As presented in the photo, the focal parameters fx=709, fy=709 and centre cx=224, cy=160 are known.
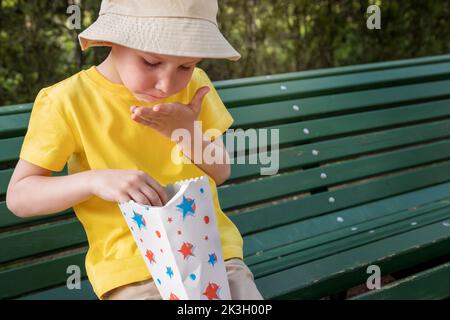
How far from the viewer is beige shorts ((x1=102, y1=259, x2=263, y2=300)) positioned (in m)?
1.82

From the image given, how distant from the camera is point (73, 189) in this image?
177cm

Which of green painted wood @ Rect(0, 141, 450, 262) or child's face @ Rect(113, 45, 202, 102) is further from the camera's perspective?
green painted wood @ Rect(0, 141, 450, 262)

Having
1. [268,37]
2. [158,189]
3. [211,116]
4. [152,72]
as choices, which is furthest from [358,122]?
[268,37]

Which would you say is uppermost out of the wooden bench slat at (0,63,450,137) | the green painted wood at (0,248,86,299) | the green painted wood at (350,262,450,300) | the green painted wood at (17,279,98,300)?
the wooden bench slat at (0,63,450,137)

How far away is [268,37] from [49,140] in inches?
152

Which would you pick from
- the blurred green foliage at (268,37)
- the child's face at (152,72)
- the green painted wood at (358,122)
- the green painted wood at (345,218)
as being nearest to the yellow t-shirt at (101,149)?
the child's face at (152,72)

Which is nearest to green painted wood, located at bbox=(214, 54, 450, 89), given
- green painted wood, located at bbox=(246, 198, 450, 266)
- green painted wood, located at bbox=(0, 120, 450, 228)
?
green painted wood, located at bbox=(0, 120, 450, 228)

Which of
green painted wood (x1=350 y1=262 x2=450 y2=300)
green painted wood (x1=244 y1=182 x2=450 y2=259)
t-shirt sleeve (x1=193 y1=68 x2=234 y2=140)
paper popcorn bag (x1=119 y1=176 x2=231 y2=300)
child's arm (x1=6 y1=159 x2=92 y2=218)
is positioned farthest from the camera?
green painted wood (x1=244 y1=182 x2=450 y2=259)

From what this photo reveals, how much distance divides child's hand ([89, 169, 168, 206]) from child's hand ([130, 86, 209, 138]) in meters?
0.15

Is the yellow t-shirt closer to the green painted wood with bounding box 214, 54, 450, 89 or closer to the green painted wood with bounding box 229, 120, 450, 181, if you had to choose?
the green painted wood with bounding box 229, 120, 450, 181

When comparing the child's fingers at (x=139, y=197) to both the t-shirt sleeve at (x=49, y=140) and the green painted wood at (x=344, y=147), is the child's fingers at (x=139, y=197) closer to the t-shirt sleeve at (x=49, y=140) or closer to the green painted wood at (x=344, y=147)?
the t-shirt sleeve at (x=49, y=140)

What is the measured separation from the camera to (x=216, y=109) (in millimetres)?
2166
